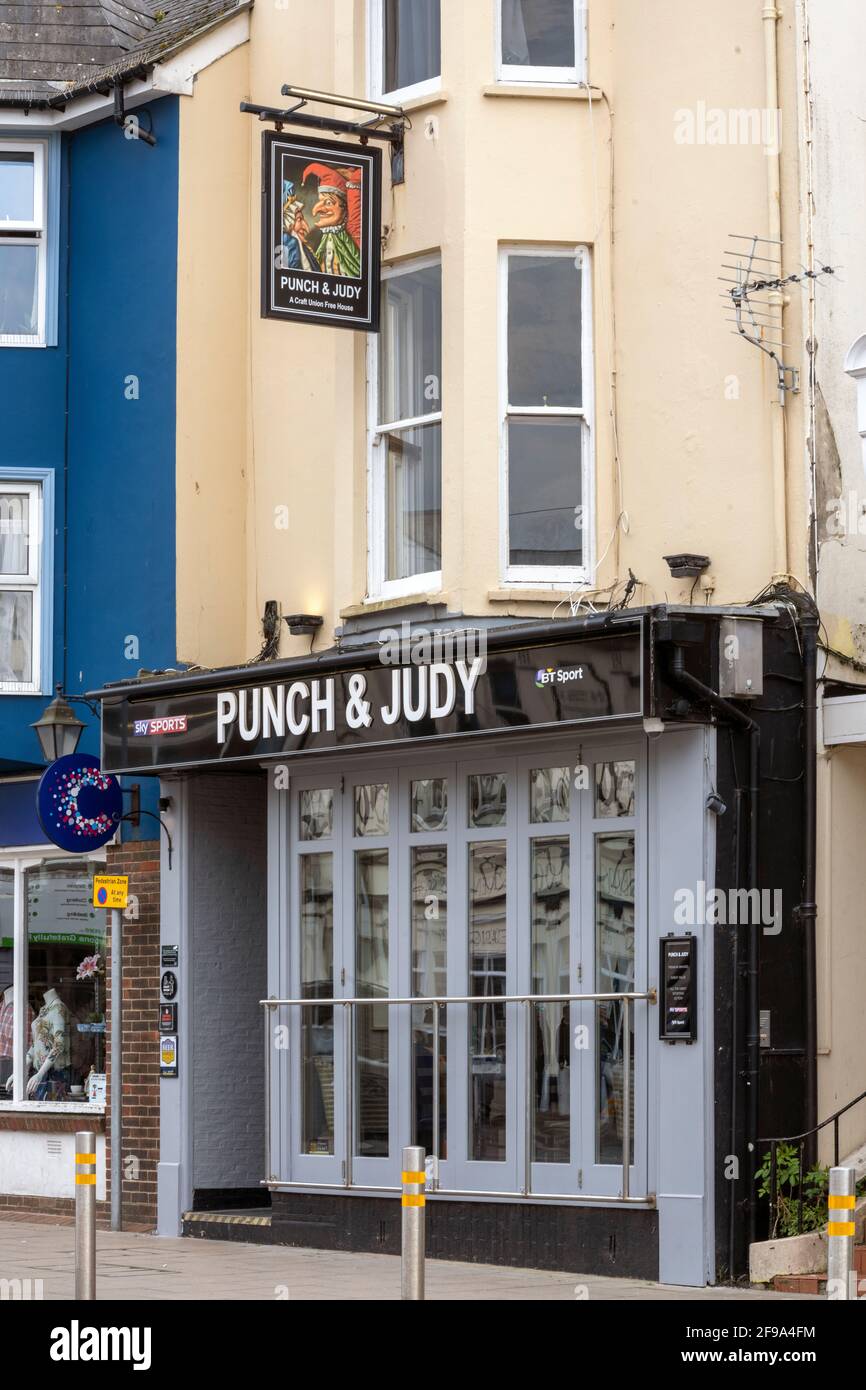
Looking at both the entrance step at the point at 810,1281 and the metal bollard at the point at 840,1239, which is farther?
the entrance step at the point at 810,1281

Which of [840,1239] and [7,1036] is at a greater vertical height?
[7,1036]

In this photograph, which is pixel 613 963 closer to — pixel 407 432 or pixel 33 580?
pixel 407 432

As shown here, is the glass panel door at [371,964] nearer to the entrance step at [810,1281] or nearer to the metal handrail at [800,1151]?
the metal handrail at [800,1151]

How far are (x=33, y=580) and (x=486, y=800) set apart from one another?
508 cm

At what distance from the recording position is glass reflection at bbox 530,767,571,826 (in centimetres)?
1466

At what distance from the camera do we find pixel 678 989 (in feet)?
44.8

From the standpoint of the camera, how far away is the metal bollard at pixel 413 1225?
9945mm

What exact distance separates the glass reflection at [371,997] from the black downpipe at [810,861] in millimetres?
3203

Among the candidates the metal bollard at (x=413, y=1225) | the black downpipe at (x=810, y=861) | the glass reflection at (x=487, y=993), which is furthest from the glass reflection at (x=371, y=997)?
the metal bollard at (x=413, y=1225)

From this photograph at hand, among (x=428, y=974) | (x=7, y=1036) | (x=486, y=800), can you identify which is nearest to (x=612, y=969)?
(x=486, y=800)

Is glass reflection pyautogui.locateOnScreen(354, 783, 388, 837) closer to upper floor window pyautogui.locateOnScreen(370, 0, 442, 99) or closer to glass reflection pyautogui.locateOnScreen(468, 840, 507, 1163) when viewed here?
glass reflection pyautogui.locateOnScreen(468, 840, 507, 1163)

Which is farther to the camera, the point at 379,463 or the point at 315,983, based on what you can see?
the point at 315,983

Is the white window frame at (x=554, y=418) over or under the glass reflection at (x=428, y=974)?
over

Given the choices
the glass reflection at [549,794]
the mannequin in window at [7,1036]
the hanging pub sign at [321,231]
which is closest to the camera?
the glass reflection at [549,794]
